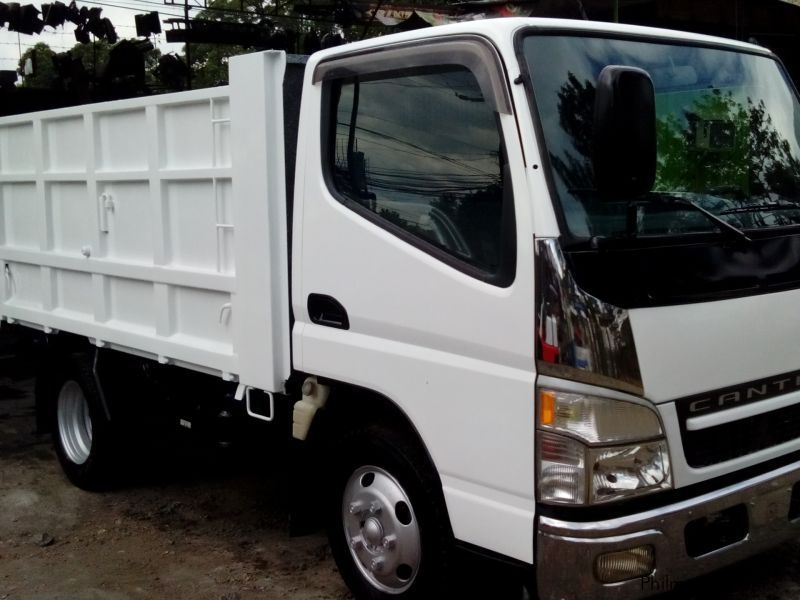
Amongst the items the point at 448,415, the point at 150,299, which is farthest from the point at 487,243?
the point at 150,299

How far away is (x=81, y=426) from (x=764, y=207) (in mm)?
4393

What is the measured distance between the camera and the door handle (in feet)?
11.9

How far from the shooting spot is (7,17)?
41.3 feet

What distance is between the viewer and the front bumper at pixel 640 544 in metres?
2.83

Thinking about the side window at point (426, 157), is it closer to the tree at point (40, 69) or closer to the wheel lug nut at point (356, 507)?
the wheel lug nut at point (356, 507)

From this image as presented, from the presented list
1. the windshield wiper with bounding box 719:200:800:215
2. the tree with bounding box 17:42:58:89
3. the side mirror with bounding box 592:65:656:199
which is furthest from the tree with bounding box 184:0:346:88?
the side mirror with bounding box 592:65:656:199

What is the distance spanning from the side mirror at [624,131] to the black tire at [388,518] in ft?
4.28

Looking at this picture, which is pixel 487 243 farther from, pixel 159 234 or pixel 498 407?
pixel 159 234

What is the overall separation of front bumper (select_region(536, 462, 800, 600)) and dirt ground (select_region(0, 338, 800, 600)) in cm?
53

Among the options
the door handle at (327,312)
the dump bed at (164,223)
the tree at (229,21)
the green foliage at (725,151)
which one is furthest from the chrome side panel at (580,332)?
the tree at (229,21)

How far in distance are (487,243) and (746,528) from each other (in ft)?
4.47

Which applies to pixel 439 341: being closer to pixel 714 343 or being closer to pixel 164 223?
pixel 714 343

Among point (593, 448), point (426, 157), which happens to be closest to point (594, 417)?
point (593, 448)

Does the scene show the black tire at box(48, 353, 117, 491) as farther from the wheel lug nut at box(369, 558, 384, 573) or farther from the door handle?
the wheel lug nut at box(369, 558, 384, 573)
